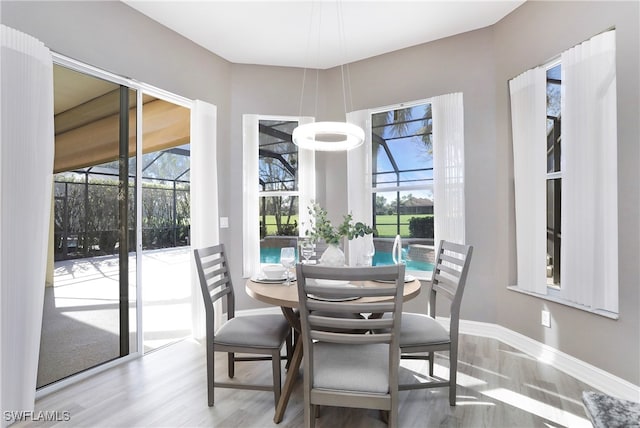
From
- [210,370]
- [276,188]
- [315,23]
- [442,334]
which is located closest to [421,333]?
[442,334]

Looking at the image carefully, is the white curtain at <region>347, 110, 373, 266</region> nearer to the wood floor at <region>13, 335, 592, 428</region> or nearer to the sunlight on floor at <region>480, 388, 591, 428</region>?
the wood floor at <region>13, 335, 592, 428</region>

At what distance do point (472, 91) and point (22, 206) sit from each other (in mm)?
3855

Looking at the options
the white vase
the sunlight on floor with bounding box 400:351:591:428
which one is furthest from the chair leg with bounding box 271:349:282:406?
the sunlight on floor with bounding box 400:351:591:428

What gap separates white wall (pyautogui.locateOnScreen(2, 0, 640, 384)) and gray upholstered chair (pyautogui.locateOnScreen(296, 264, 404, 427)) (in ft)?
5.93

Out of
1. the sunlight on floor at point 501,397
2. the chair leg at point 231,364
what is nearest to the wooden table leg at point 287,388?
the chair leg at point 231,364

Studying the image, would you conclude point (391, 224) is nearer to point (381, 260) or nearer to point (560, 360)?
point (381, 260)

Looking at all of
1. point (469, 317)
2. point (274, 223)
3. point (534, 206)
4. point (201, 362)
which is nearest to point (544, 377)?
point (469, 317)

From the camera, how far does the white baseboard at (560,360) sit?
2146 millimetres

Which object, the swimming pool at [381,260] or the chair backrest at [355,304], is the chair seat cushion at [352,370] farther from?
the swimming pool at [381,260]

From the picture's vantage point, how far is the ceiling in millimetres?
2824

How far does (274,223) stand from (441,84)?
2.47m

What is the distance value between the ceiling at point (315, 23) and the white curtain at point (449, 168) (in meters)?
0.71

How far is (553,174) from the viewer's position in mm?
2764

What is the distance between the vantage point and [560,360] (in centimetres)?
257
